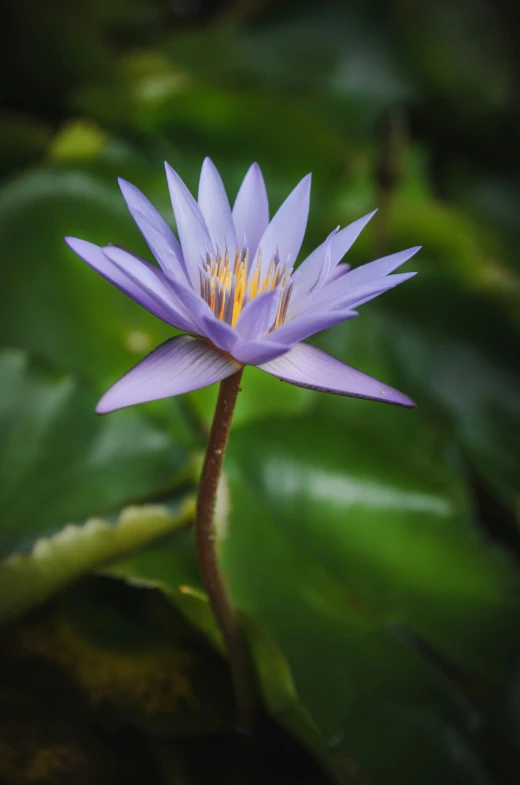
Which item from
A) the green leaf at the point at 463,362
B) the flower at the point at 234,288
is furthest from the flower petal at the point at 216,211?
the green leaf at the point at 463,362

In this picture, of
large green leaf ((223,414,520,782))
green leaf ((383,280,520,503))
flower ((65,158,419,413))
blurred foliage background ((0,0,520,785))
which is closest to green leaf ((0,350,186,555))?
blurred foliage background ((0,0,520,785))

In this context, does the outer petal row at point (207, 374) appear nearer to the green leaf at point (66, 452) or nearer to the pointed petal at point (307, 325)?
the pointed petal at point (307, 325)

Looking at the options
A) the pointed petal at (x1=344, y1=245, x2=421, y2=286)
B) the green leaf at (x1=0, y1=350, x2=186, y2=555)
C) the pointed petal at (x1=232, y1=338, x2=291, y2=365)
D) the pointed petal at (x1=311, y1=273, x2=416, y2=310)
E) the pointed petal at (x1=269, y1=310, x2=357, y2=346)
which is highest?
the pointed petal at (x1=344, y1=245, x2=421, y2=286)

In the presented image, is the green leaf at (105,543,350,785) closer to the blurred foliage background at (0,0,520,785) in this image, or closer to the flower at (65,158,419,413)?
the blurred foliage background at (0,0,520,785)

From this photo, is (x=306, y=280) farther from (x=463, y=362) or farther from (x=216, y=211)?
(x=463, y=362)

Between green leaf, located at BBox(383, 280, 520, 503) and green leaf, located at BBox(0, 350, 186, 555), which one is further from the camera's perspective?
green leaf, located at BBox(383, 280, 520, 503)

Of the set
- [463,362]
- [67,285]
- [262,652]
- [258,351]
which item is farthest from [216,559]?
[463,362]
